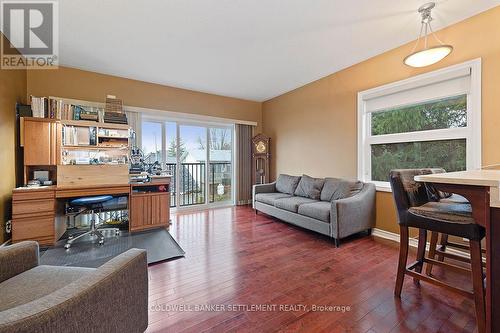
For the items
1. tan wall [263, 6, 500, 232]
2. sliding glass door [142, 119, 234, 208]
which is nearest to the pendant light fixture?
tan wall [263, 6, 500, 232]

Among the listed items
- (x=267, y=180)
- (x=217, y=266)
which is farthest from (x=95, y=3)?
(x=267, y=180)

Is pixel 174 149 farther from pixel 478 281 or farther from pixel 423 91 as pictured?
pixel 478 281

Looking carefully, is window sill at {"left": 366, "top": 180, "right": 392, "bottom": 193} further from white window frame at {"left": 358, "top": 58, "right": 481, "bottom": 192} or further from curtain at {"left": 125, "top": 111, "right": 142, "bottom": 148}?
curtain at {"left": 125, "top": 111, "right": 142, "bottom": 148}

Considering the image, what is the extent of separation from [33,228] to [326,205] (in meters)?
3.80

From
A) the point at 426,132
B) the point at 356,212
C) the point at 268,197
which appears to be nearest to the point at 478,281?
the point at 356,212

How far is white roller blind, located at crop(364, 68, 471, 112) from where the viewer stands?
2.39 meters

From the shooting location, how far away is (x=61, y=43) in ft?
8.98

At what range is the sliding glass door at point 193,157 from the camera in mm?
4312

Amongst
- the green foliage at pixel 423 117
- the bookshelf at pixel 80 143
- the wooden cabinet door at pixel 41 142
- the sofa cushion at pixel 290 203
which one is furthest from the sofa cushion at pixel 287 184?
the wooden cabinet door at pixel 41 142

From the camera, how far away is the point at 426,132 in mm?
2711

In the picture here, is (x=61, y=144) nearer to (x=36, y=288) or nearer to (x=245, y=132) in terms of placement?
(x=36, y=288)

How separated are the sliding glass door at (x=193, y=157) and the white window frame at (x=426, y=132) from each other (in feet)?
9.62

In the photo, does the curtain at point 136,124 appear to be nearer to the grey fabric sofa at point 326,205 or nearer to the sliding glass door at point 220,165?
the sliding glass door at point 220,165

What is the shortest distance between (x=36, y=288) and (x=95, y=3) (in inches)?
95.6
